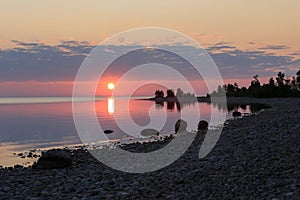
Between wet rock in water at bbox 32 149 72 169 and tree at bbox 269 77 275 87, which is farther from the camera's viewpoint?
tree at bbox 269 77 275 87

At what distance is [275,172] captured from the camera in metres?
11.2

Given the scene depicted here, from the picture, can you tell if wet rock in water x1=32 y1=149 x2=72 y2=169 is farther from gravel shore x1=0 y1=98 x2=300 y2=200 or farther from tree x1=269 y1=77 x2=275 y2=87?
tree x1=269 y1=77 x2=275 y2=87

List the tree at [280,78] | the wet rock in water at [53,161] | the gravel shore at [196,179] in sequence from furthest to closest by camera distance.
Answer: the tree at [280,78] < the wet rock in water at [53,161] < the gravel shore at [196,179]

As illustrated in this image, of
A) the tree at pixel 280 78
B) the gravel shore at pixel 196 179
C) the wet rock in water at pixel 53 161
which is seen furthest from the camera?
the tree at pixel 280 78

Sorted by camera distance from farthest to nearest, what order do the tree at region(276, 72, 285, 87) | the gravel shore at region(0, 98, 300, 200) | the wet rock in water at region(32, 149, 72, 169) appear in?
1. the tree at region(276, 72, 285, 87)
2. the wet rock in water at region(32, 149, 72, 169)
3. the gravel shore at region(0, 98, 300, 200)

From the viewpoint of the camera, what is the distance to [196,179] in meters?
12.3

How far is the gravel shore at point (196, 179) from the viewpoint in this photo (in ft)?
34.2

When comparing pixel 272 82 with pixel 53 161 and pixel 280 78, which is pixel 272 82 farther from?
pixel 53 161

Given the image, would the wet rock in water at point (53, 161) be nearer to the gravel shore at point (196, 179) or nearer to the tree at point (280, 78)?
the gravel shore at point (196, 179)

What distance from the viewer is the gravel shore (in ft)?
34.2

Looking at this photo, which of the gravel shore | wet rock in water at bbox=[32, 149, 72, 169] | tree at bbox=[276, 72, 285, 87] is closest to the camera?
the gravel shore

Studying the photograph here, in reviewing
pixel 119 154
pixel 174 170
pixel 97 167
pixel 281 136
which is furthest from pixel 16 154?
pixel 281 136

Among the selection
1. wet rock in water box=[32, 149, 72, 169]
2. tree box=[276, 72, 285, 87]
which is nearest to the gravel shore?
wet rock in water box=[32, 149, 72, 169]

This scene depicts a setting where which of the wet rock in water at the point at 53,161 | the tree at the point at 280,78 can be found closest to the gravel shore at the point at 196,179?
the wet rock in water at the point at 53,161
